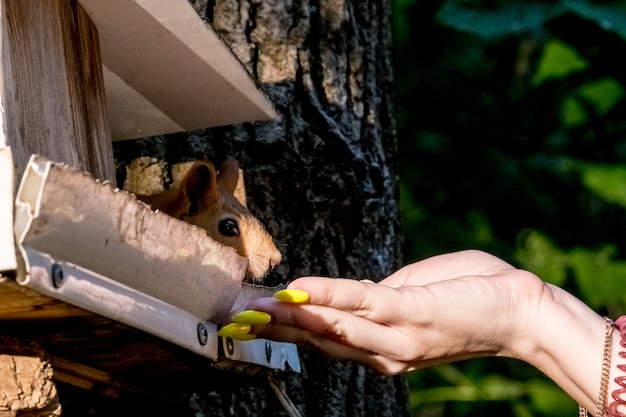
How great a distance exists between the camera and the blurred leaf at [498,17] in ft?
7.89

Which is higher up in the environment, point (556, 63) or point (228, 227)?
point (556, 63)

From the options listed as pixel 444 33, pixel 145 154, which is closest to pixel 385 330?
pixel 145 154

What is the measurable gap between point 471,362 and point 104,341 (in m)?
2.30

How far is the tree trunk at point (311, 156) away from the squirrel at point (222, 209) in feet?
0.18

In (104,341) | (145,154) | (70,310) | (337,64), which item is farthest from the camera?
(337,64)

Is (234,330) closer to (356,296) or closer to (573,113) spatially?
(356,296)

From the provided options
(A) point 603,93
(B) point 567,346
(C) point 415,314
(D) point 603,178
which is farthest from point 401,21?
(C) point 415,314

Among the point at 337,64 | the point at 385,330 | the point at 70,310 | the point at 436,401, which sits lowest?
the point at 436,401

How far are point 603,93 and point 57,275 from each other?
Answer: 2.18 m

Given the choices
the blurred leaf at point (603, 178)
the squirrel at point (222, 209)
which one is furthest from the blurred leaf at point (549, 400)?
the squirrel at point (222, 209)

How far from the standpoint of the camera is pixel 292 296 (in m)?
1.15

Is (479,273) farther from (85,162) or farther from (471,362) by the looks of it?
(471,362)

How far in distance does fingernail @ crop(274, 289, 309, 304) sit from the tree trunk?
60 cm

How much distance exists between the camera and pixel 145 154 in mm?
1802
